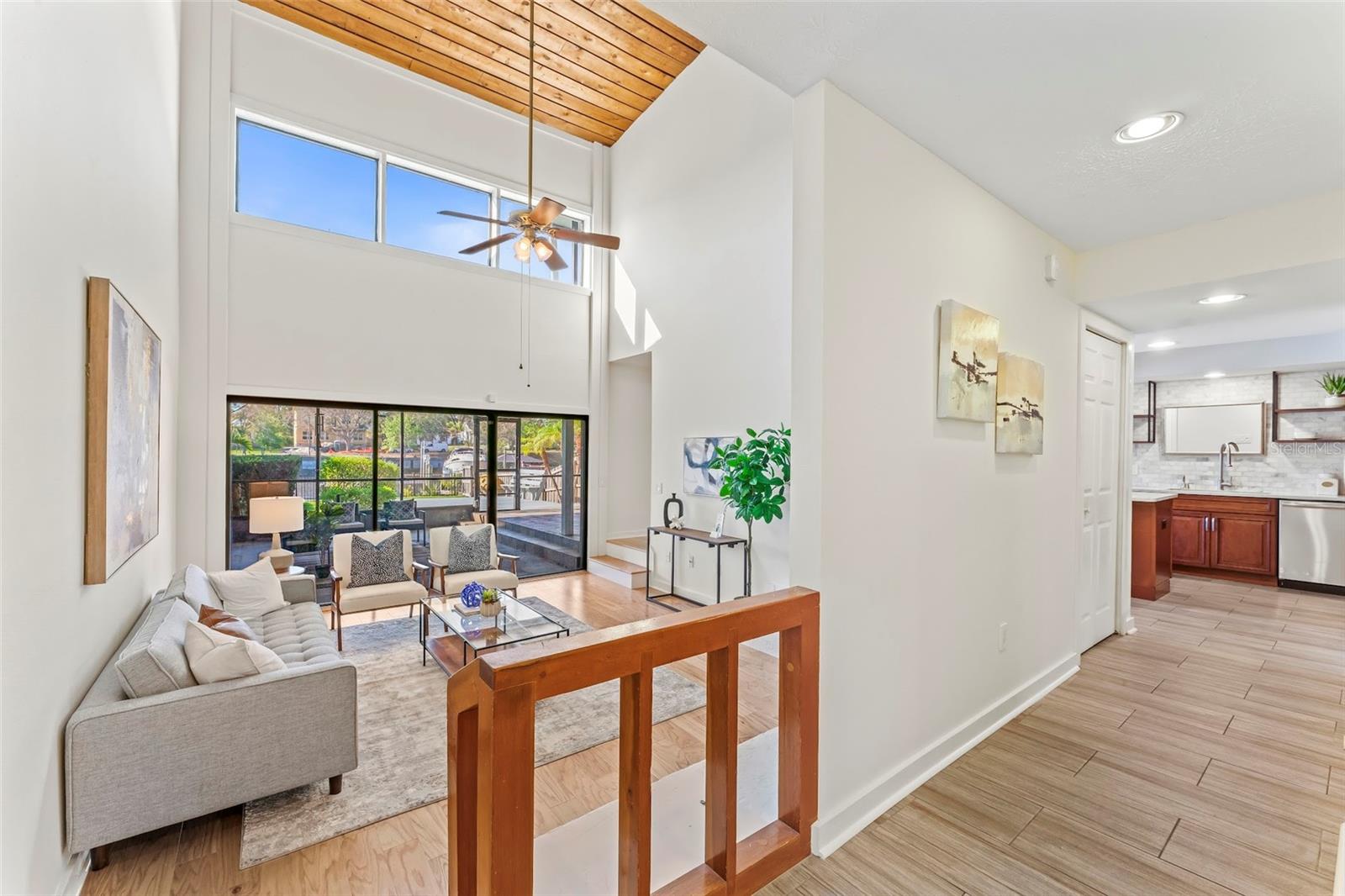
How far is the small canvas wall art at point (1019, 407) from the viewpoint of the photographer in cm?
281

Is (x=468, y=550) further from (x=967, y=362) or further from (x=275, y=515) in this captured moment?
(x=967, y=362)

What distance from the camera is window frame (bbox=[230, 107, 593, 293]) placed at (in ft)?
16.5

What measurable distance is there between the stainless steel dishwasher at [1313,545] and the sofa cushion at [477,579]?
7752 mm

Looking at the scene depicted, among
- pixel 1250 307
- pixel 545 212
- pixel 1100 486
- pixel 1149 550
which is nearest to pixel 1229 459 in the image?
pixel 1149 550

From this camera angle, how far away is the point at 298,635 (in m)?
3.33

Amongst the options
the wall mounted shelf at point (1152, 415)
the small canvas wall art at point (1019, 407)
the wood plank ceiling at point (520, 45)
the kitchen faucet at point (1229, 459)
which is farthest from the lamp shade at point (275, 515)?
the kitchen faucet at point (1229, 459)

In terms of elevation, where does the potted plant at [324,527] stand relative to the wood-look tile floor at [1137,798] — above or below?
above

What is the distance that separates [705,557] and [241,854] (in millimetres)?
3973

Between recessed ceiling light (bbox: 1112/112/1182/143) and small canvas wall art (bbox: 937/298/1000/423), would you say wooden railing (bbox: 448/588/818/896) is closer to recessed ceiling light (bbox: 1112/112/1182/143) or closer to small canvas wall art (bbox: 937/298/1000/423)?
small canvas wall art (bbox: 937/298/1000/423)

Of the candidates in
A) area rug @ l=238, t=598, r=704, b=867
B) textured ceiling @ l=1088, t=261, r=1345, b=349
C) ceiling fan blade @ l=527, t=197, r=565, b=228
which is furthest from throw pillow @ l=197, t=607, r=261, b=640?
textured ceiling @ l=1088, t=261, r=1345, b=349

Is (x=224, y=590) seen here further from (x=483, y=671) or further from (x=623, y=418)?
(x=623, y=418)

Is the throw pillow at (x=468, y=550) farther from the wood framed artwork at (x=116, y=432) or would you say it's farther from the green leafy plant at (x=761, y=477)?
the green leafy plant at (x=761, y=477)

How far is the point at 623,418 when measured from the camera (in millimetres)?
7410

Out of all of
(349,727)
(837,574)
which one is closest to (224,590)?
(349,727)
